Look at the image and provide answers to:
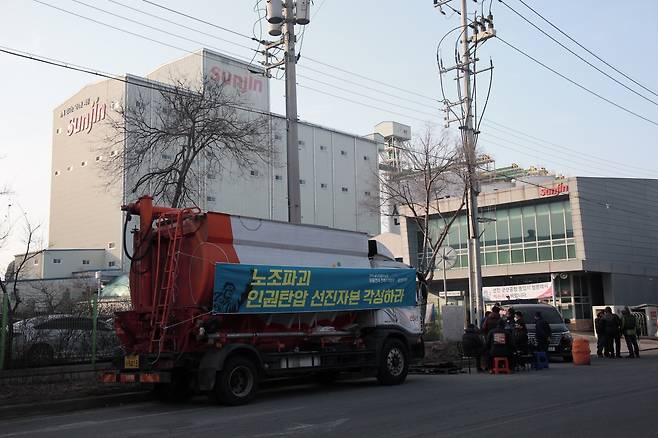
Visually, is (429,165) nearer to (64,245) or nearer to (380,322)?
(380,322)

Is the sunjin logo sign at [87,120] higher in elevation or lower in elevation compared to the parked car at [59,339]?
higher

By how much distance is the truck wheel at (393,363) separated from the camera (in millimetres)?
13945

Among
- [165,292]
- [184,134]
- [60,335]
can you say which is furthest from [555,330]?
[60,335]

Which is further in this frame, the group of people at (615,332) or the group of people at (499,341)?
the group of people at (615,332)

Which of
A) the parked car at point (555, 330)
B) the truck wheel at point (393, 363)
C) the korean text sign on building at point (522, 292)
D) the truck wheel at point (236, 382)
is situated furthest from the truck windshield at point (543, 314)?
the korean text sign on building at point (522, 292)

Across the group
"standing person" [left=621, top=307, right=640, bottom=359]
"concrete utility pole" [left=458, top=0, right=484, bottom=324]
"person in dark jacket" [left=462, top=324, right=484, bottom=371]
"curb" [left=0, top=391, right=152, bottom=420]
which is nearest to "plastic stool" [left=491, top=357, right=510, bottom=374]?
"person in dark jacket" [left=462, top=324, right=484, bottom=371]

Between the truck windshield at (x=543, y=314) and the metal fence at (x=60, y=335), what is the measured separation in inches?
497

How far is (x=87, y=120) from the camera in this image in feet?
235

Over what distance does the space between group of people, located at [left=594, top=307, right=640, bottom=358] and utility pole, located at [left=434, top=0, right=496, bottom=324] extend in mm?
3954

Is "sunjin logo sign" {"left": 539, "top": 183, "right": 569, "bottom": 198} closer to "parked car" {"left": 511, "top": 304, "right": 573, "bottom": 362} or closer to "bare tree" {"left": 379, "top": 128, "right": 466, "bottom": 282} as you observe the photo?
"bare tree" {"left": 379, "top": 128, "right": 466, "bottom": 282}

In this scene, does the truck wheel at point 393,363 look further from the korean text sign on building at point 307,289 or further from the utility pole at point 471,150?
the utility pole at point 471,150

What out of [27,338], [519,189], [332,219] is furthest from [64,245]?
[27,338]

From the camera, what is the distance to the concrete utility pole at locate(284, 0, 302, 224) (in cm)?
1823

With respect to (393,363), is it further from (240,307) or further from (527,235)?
(527,235)
